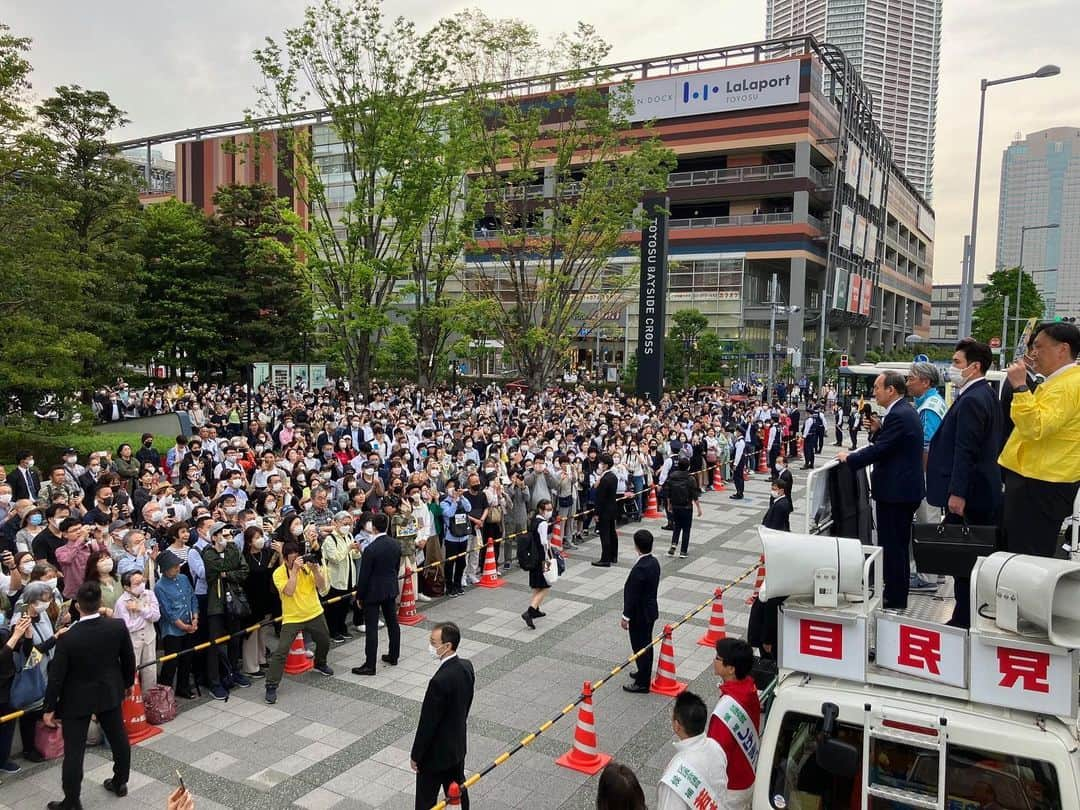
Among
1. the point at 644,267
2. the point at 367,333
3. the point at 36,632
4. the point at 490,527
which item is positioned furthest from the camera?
the point at 644,267

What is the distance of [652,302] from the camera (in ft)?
118

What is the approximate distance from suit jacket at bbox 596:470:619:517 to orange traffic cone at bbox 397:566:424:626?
420cm

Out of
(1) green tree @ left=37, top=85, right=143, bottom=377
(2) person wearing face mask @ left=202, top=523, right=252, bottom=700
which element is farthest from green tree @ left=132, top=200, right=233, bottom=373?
(2) person wearing face mask @ left=202, top=523, right=252, bottom=700

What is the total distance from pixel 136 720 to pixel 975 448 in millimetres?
8117

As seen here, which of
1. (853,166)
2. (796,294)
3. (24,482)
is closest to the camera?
(24,482)

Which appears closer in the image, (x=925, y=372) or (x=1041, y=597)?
(x=1041, y=597)

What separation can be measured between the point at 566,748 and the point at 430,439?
12.5 meters

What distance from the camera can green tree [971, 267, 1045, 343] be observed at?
4922cm

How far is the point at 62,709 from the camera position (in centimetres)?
645

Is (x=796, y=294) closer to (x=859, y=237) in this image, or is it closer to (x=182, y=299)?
(x=859, y=237)

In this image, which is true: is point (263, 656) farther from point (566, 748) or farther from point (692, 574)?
point (692, 574)

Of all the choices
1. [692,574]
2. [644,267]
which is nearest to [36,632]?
[692,574]

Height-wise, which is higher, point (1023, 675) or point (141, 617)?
point (1023, 675)

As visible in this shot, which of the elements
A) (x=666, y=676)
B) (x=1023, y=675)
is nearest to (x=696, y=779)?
(x=1023, y=675)
